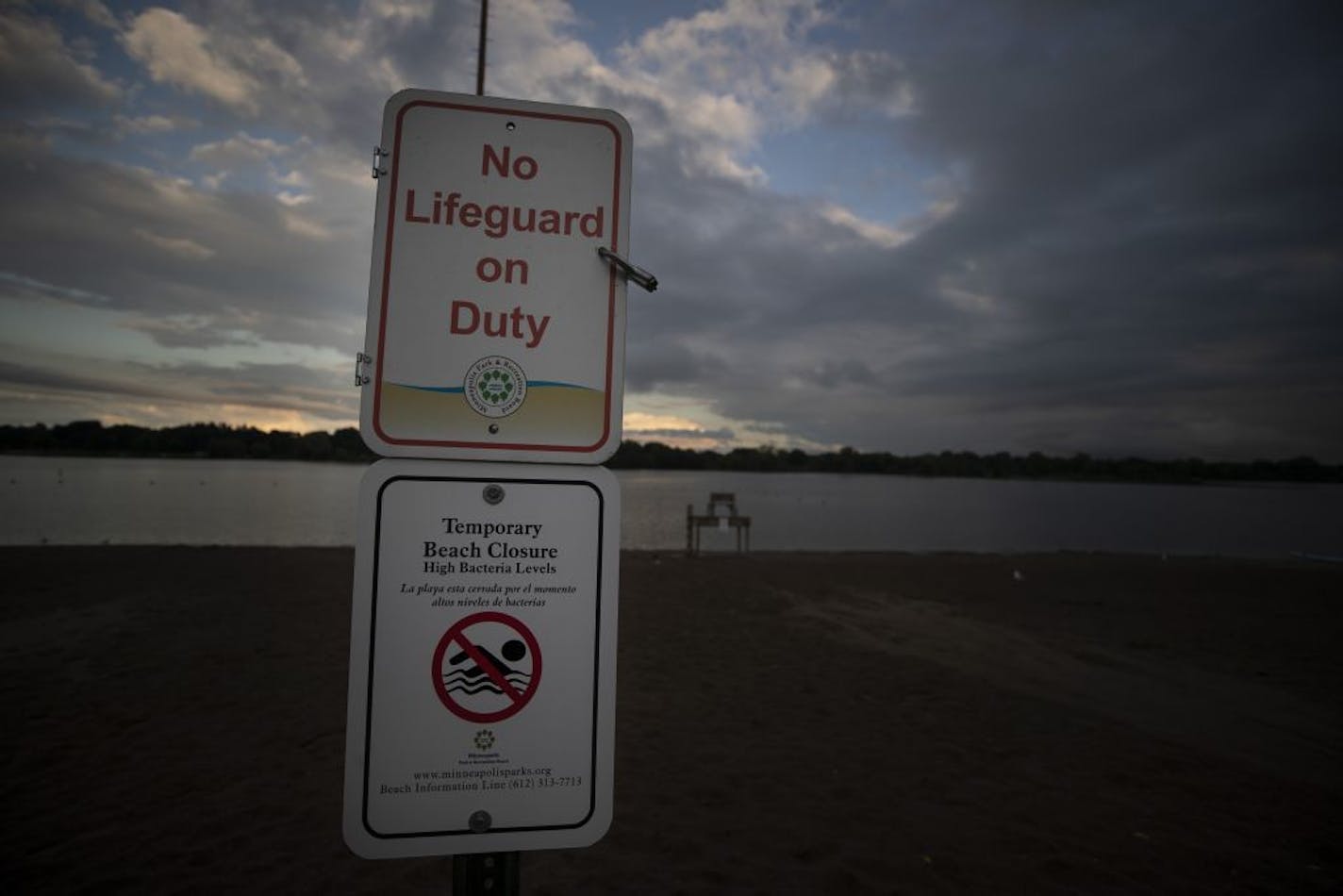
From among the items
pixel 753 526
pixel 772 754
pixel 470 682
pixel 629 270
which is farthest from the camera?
pixel 753 526

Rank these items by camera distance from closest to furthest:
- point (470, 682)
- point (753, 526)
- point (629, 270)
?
point (470, 682) → point (629, 270) → point (753, 526)

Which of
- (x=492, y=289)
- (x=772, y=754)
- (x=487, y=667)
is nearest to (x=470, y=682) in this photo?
(x=487, y=667)

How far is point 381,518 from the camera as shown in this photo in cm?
131

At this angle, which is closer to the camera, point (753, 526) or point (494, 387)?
point (494, 387)

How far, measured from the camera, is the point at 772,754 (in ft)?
19.9

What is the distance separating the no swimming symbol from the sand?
3404mm

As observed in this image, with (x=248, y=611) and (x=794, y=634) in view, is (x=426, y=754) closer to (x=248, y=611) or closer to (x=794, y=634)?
(x=794, y=634)

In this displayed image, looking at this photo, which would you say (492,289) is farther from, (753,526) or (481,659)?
(753,526)

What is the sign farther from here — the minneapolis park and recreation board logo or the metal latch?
the metal latch

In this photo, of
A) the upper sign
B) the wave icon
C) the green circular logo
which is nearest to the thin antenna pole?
the upper sign

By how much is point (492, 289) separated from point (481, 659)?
2.47ft

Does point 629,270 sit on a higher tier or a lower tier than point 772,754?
higher

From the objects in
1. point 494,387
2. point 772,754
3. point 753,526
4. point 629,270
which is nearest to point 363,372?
point 494,387

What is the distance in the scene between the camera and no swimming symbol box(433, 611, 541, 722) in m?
1.31
